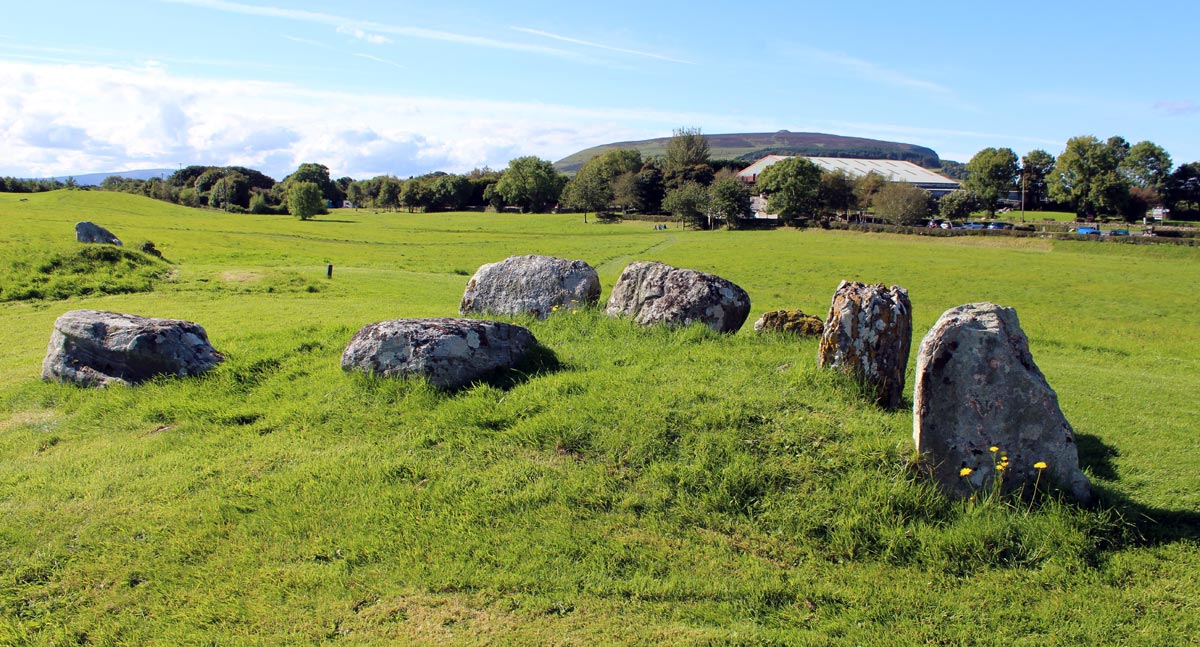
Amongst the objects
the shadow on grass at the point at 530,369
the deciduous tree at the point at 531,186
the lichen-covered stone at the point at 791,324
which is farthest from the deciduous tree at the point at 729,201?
the shadow on grass at the point at 530,369

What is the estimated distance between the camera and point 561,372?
33.0 feet

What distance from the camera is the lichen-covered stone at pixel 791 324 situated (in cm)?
1235

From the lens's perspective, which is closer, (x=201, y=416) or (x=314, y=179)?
(x=201, y=416)

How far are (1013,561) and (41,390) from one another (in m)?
13.6

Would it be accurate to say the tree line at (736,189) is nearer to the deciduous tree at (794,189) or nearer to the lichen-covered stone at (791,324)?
the deciduous tree at (794,189)

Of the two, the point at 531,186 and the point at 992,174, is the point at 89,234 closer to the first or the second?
the point at 531,186

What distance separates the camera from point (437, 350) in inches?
384

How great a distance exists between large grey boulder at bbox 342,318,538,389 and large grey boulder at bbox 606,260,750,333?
11.0 ft

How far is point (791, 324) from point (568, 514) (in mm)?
7041

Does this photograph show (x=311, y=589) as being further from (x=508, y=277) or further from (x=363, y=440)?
(x=508, y=277)

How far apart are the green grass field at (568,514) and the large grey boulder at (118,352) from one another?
37cm

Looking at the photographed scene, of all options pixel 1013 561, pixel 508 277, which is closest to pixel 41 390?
pixel 508 277

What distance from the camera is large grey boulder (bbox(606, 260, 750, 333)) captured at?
41.6 ft

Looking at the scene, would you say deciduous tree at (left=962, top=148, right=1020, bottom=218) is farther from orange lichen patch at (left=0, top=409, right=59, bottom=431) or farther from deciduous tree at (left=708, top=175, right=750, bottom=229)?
orange lichen patch at (left=0, top=409, right=59, bottom=431)
